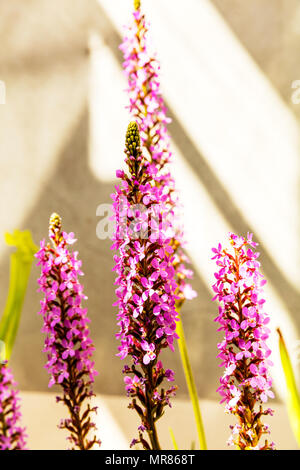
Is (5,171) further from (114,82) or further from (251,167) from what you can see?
(251,167)

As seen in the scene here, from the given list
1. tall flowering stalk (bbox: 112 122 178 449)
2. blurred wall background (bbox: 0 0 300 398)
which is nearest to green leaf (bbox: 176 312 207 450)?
tall flowering stalk (bbox: 112 122 178 449)

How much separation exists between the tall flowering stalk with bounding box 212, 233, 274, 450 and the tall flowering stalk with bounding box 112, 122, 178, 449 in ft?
0.31

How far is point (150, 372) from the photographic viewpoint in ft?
2.72

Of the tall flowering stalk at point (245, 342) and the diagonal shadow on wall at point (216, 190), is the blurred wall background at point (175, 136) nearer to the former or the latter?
the diagonal shadow on wall at point (216, 190)

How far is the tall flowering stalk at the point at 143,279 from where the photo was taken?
809mm

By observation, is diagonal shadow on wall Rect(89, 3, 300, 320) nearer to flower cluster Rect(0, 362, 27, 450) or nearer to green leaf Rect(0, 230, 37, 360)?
green leaf Rect(0, 230, 37, 360)

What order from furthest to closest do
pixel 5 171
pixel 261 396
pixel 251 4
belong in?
pixel 5 171, pixel 251 4, pixel 261 396

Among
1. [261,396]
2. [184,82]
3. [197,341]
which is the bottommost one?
[261,396]

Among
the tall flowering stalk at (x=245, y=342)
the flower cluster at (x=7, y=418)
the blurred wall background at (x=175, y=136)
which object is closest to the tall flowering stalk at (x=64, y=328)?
the flower cluster at (x=7, y=418)

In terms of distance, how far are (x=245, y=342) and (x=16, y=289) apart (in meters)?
0.48

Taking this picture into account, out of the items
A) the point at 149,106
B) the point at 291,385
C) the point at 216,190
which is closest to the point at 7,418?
the point at 291,385

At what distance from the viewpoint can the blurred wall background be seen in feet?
5.39

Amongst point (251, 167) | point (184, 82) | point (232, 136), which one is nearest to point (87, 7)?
point (184, 82)

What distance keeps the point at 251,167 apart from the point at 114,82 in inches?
22.7
